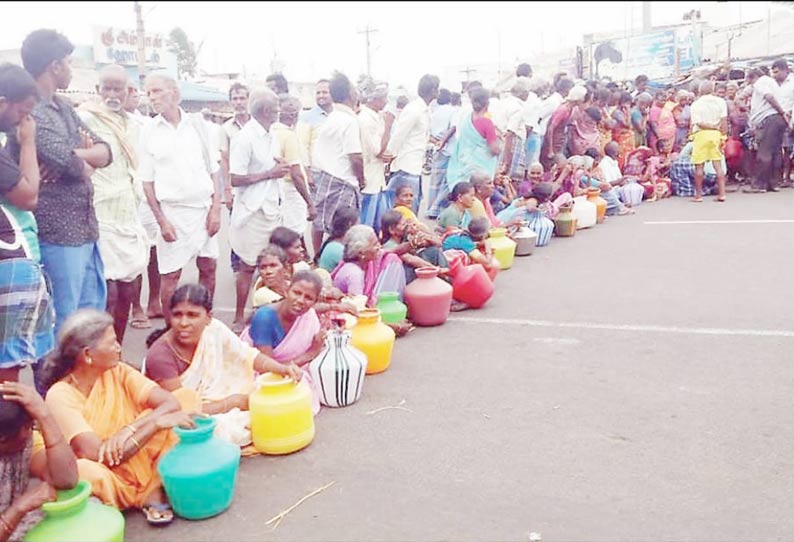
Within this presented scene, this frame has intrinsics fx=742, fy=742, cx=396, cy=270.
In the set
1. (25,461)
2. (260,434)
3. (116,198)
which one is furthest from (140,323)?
(25,461)

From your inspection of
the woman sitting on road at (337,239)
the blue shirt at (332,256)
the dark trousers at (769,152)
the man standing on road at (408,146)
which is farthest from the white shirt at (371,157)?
the dark trousers at (769,152)

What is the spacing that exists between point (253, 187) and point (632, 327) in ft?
9.33

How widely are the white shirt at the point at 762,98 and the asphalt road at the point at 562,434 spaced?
5617 mm

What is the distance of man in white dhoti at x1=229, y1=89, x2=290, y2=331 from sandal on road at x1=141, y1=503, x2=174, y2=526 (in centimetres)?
237

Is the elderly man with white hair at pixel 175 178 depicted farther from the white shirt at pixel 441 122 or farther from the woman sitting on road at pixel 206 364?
the white shirt at pixel 441 122

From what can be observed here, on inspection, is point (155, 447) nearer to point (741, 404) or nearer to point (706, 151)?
point (741, 404)

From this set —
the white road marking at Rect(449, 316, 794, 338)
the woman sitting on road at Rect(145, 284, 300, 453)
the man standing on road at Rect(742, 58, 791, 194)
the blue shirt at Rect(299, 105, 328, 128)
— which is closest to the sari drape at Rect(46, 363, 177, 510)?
the woman sitting on road at Rect(145, 284, 300, 453)

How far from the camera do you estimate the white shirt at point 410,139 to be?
7.32 m

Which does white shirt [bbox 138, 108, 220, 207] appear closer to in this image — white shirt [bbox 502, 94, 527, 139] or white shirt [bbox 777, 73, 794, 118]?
white shirt [bbox 502, 94, 527, 139]

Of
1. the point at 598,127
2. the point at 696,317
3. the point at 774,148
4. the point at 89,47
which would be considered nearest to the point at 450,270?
the point at 696,317

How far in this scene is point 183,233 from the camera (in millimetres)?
4719

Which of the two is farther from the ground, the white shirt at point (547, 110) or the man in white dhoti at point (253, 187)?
the white shirt at point (547, 110)

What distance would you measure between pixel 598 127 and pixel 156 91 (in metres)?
7.59

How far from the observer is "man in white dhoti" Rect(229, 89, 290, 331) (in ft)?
17.2
